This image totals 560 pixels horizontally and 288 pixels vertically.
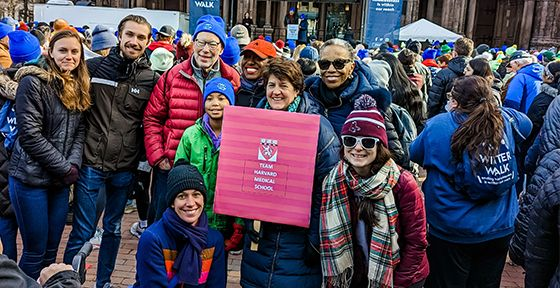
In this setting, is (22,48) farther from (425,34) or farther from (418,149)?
(425,34)

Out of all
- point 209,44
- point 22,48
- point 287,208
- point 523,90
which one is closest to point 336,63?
point 287,208

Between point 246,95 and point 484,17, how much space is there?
33889mm

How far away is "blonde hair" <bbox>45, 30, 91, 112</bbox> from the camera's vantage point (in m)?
4.05

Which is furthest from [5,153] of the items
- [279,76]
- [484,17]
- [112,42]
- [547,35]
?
[484,17]

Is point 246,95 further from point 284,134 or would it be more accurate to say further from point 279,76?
point 284,134

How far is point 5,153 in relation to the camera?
4477mm

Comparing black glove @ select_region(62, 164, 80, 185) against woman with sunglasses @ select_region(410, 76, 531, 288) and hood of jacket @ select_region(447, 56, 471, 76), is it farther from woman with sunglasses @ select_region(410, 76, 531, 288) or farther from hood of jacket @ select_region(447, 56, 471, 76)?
hood of jacket @ select_region(447, 56, 471, 76)

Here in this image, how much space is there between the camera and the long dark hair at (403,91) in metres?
6.00

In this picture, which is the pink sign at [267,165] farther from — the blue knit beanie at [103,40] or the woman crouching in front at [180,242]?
the blue knit beanie at [103,40]

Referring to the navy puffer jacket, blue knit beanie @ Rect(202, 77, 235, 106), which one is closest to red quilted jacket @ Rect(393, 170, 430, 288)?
the navy puffer jacket

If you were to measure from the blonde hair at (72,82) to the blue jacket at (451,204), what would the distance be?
102 inches

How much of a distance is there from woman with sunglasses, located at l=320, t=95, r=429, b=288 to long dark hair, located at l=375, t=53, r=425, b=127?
2.96 m

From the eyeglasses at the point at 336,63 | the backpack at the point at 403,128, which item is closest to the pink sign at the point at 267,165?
the eyeglasses at the point at 336,63

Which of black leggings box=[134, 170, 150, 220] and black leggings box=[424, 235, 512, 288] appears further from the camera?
black leggings box=[134, 170, 150, 220]
